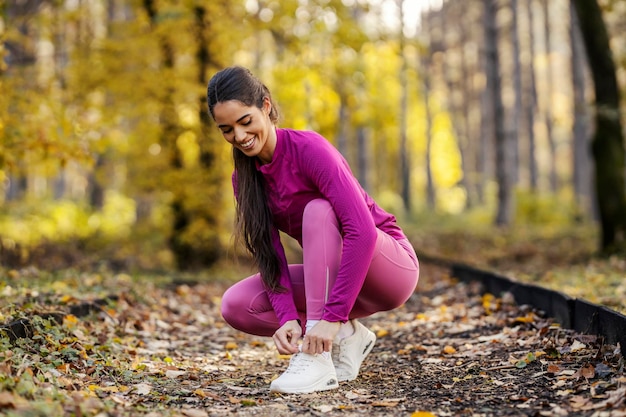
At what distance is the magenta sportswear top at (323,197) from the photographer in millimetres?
3342

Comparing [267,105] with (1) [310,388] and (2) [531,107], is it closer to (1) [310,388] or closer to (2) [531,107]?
(1) [310,388]

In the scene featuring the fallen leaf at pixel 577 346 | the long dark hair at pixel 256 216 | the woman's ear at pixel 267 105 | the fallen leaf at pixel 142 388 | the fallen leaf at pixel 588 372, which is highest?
the woman's ear at pixel 267 105

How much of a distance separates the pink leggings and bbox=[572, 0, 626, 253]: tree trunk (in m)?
6.61

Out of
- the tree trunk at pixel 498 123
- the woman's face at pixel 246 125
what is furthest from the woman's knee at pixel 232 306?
the tree trunk at pixel 498 123

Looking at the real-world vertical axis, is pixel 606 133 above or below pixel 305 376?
above

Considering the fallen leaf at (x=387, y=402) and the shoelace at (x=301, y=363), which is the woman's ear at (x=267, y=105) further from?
the fallen leaf at (x=387, y=402)

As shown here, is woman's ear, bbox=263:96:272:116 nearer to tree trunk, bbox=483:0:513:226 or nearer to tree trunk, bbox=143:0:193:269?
tree trunk, bbox=143:0:193:269

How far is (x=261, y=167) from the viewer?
3.65 meters

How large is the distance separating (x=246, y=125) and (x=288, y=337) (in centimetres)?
106

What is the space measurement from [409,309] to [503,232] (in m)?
9.94

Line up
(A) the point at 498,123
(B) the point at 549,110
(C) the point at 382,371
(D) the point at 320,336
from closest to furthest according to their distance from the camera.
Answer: (D) the point at 320,336, (C) the point at 382,371, (A) the point at 498,123, (B) the point at 549,110

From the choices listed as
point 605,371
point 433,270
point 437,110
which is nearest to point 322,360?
point 605,371

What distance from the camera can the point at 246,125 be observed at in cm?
344

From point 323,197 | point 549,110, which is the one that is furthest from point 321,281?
point 549,110
